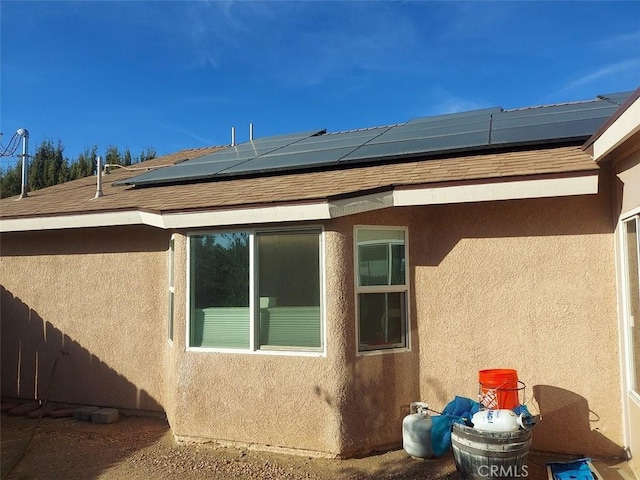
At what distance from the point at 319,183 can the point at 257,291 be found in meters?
1.67

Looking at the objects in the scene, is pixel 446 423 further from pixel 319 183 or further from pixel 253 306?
pixel 319 183

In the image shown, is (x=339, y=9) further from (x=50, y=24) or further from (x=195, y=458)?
(x=195, y=458)

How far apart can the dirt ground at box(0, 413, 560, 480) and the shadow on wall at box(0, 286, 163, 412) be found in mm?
1115

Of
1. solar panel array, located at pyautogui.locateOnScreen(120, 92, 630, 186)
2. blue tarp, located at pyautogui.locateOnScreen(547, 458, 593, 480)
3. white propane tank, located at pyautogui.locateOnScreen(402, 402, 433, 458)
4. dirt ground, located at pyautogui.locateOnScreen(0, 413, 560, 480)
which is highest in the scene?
solar panel array, located at pyautogui.locateOnScreen(120, 92, 630, 186)

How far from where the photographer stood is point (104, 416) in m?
7.44

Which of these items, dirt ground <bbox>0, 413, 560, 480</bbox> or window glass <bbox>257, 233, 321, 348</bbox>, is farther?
window glass <bbox>257, 233, 321, 348</bbox>

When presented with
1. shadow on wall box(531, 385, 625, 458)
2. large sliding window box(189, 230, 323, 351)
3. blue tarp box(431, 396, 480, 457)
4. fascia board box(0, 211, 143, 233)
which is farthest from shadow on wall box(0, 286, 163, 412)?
shadow on wall box(531, 385, 625, 458)

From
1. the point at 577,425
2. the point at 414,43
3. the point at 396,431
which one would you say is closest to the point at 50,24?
the point at 414,43

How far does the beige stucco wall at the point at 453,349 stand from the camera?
18.3ft

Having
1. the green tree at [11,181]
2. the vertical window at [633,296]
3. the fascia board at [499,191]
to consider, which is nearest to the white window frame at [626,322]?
the vertical window at [633,296]

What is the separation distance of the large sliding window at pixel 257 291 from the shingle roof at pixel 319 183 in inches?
19.4

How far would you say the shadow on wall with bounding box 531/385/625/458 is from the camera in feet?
18.0

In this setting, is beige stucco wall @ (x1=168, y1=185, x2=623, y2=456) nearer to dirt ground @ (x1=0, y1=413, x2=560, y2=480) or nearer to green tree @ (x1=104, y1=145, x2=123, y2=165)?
dirt ground @ (x1=0, y1=413, x2=560, y2=480)

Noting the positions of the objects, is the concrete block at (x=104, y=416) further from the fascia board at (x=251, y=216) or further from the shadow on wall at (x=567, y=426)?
the shadow on wall at (x=567, y=426)
